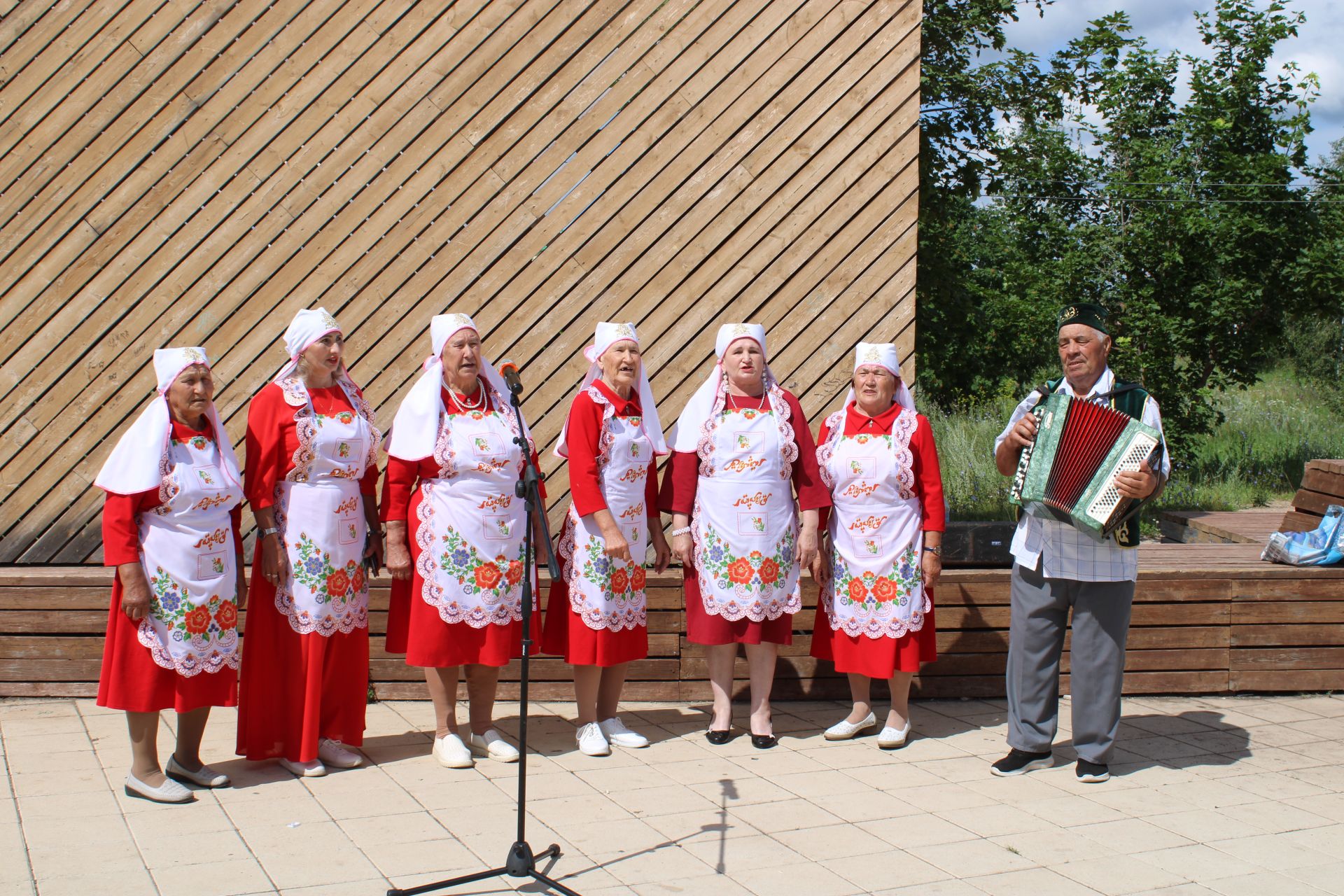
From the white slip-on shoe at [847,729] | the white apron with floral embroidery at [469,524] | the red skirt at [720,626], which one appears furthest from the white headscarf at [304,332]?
the white slip-on shoe at [847,729]

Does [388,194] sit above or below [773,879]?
above

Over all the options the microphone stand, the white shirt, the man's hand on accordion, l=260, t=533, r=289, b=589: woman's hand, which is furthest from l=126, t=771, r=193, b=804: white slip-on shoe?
the man's hand on accordion

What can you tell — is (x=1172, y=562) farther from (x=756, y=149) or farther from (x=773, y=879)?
(x=773, y=879)

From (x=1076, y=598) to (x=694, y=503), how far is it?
1.49 m

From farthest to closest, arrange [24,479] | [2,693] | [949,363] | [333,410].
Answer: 1. [949,363]
2. [24,479]
3. [2,693]
4. [333,410]

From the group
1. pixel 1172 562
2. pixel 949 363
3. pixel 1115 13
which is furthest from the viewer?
pixel 949 363

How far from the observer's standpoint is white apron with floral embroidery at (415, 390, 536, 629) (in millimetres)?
4277

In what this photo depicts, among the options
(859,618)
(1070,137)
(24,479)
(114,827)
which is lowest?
(114,827)

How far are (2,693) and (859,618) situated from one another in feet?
12.0

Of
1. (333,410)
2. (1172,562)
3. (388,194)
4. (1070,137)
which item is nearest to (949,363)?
(1070,137)

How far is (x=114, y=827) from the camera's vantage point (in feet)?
12.0

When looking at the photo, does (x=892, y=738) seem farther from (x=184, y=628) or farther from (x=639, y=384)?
(x=184, y=628)

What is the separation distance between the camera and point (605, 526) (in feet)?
14.5

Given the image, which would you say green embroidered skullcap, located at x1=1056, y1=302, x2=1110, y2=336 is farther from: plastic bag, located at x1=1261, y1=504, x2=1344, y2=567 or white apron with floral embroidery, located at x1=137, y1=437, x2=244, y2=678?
white apron with floral embroidery, located at x1=137, y1=437, x2=244, y2=678
